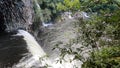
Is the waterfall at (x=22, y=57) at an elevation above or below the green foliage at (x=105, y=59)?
below

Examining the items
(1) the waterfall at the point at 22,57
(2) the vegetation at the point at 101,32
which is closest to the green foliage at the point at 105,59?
(2) the vegetation at the point at 101,32

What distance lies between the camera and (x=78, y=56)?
2482mm

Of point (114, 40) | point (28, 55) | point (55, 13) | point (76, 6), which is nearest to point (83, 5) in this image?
point (76, 6)

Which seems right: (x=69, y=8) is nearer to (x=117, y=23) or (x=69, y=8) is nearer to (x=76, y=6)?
(x=76, y=6)

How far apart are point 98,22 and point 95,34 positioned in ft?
0.42

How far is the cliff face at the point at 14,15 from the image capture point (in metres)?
12.5

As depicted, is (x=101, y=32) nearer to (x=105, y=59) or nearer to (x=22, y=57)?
(x=105, y=59)

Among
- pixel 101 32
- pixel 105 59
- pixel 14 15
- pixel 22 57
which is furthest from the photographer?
pixel 14 15

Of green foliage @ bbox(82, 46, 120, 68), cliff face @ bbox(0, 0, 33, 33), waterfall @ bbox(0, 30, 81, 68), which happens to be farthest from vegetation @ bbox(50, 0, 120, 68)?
cliff face @ bbox(0, 0, 33, 33)

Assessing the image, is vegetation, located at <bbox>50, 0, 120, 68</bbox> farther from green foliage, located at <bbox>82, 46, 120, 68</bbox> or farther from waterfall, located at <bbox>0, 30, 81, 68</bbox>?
waterfall, located at <bbox>0, 30, 81, 68</bbox>

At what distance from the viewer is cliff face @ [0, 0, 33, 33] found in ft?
40.9

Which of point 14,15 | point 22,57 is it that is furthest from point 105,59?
point 14,15

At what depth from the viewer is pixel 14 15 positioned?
42.4ft

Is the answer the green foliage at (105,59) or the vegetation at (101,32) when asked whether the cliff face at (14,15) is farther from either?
the green foliage at (105,59)
